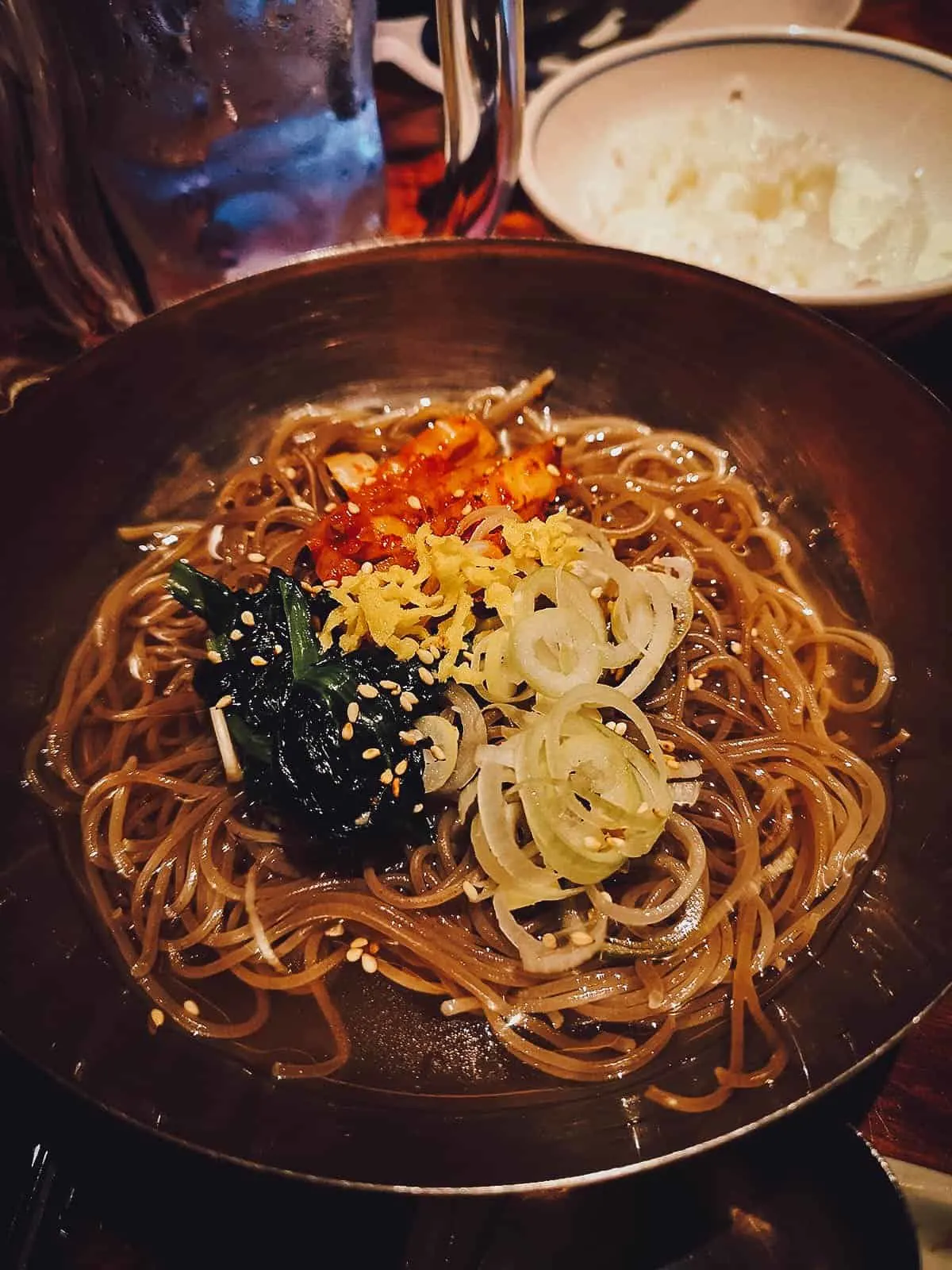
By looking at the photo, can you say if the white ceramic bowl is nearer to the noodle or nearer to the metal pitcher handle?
the metal pitcher handle

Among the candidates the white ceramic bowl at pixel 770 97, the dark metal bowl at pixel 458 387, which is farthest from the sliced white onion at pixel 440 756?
the white ceramic bowl at pixel 770 97

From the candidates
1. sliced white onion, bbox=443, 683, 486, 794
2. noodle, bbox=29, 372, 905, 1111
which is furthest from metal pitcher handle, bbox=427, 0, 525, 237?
sliced white onion, bbox=443, 683, 486, 794

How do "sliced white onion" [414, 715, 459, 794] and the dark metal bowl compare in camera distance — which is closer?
the dark metal bowl

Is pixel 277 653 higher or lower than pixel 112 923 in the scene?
higher

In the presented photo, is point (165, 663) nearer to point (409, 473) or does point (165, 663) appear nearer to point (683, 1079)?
point (409, 473)

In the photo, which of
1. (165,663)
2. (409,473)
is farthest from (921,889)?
(165,663)
